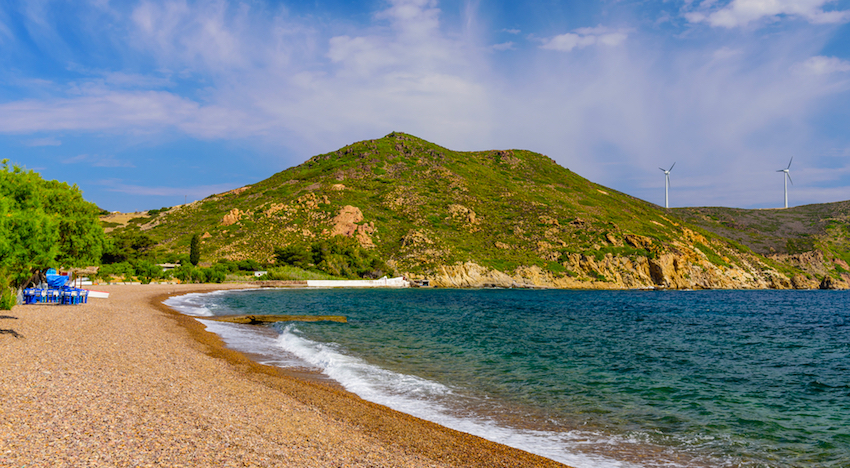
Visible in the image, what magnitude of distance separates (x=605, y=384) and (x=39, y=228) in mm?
18770

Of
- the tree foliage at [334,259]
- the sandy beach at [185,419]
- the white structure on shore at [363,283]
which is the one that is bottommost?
the white structure on shore at [363,283]

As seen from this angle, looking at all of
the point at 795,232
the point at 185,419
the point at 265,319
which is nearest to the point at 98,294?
the point at 265,319

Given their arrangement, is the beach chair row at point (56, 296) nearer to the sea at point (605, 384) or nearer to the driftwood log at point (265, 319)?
the driftwood log at point (265, 319)

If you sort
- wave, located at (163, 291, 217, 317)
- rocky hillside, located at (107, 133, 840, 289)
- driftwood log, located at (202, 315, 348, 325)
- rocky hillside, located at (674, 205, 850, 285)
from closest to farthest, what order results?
driftwood log, located at (202, 315, 348, 325), wave, located at (163, 291, 217, 317), rocky hillside, located at (107, 133, 840, 289), rocky hillside, located at (674, 205, 850, 285)

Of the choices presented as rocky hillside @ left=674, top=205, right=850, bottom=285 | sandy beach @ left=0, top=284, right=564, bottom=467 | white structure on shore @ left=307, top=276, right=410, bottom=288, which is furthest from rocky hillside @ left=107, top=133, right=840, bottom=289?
sandy beach @ left=0, top=284, right=564, bottom=467

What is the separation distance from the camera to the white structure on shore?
84.2 m

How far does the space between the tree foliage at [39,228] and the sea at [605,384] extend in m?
7.66

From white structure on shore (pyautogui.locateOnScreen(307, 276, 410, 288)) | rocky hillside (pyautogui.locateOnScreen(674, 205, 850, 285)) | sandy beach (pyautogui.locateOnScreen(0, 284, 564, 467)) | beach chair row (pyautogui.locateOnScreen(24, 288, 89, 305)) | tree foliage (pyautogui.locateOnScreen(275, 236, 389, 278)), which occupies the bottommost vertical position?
white structure on shore (pyautogui.locateOnScreen(307, 276, 410, 288))

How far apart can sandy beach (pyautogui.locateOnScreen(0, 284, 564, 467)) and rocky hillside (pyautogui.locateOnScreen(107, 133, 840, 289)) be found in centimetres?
8128

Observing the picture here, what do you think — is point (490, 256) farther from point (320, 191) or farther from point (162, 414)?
point (162, 414)

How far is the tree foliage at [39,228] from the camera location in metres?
14.0

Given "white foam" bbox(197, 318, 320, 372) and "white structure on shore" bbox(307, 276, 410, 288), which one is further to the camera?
"white structure on shore" bbox(307, 276, 410, 288)

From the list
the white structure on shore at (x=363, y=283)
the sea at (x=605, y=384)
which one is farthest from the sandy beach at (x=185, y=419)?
the white structure on shore at (x=363, y=283)

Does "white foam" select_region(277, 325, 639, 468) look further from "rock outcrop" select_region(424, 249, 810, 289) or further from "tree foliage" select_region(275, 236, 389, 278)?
"tree foliage" select_region(275, 236, 389, 278)
